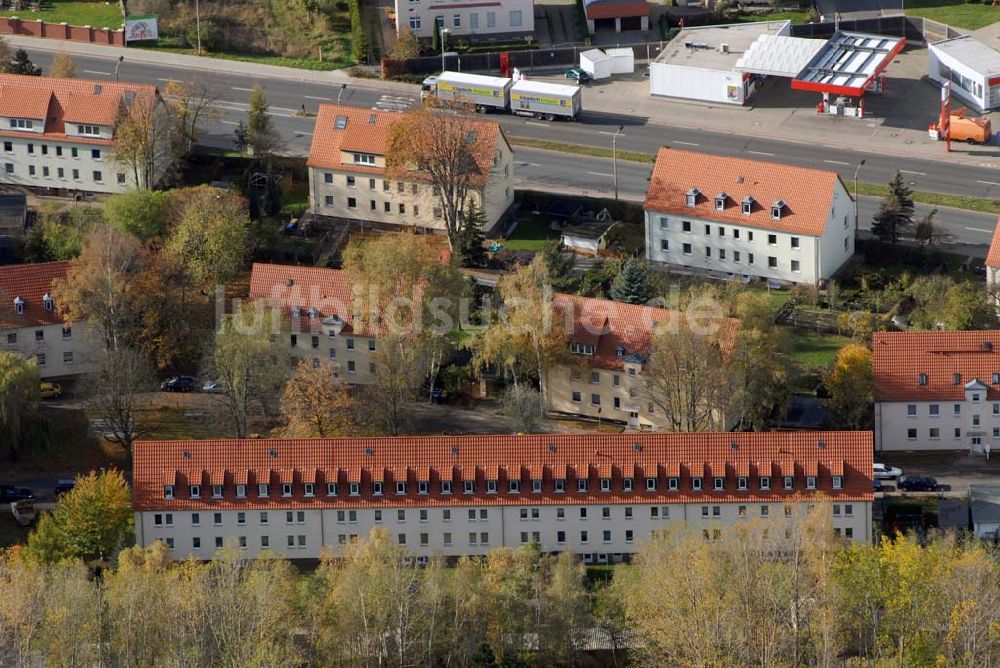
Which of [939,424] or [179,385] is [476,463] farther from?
[939,424]

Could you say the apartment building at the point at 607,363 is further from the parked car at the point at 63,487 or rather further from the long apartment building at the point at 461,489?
the parked car at the point at 63,487

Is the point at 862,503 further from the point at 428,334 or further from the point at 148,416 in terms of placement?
the point at 148,416

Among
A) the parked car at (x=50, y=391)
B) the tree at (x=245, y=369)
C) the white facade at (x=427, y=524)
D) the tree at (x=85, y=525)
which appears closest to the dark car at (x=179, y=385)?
the tree at (x=245, y=369)

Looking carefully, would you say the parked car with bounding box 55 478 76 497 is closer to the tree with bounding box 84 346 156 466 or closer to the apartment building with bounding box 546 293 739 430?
the tree with bounding box 84 346 156 466

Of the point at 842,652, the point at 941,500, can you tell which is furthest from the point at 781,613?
the point at 941,500

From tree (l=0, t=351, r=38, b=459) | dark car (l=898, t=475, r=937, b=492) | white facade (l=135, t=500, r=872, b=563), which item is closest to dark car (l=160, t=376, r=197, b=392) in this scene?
tree (l=0, t=351, r=38, b=459)

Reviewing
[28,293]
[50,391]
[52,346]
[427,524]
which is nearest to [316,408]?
[427,524]

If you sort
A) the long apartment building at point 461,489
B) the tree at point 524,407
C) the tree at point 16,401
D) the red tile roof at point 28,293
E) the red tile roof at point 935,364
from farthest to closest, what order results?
the red tile roof at point 28,293, the tree at point 524,407, the red tile roof at point 935,364, the tree at point 16,401, the long apartment building at point 461,489
